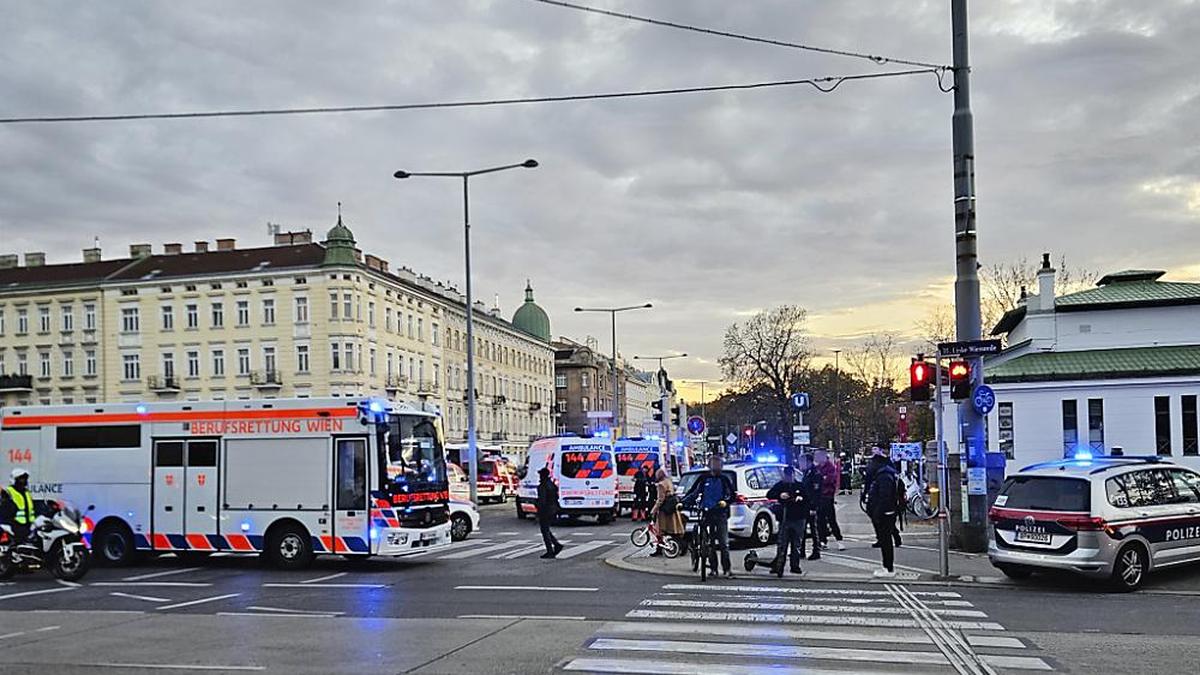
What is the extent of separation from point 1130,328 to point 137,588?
38.9 meters

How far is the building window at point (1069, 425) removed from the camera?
137 ft

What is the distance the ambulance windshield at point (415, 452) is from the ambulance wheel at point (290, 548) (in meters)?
1.95

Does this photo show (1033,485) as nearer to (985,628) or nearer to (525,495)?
(985,628)

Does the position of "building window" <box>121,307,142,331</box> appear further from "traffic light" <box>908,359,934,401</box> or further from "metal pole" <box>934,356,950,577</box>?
"traffic light" <box>908,359,934,401</box>

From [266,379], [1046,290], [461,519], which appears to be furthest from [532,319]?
[461,519]

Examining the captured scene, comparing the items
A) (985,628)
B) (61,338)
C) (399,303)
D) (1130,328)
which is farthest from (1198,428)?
(61,338)

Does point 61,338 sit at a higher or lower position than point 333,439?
higher

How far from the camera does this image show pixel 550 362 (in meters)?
119

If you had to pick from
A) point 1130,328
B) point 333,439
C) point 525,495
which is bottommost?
point 525,495

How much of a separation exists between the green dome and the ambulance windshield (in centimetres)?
9350

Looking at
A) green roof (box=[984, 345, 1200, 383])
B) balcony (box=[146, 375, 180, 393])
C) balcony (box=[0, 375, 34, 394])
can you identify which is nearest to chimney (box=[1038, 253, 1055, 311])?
green roof (box=[984, 345, 1200, 383])

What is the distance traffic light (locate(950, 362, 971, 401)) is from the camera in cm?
1748

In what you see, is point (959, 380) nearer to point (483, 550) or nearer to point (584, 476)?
point (483, 550)

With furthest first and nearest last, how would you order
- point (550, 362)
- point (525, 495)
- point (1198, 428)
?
1. point (550, 362)
2. point (1198, 428)
3. point (525, 495)
